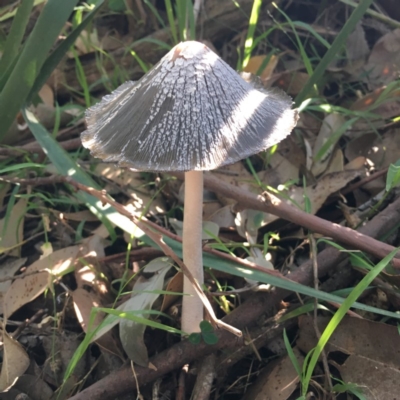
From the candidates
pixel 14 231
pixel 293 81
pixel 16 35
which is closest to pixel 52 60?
pixel 16 35

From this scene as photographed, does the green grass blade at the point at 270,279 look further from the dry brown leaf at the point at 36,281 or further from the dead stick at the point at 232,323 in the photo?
the dry brown leaf at the point at 36,281

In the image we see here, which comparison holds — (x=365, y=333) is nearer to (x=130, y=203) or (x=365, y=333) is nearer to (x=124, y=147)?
(x=124, y=147)

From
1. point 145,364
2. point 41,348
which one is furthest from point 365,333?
point 41,348

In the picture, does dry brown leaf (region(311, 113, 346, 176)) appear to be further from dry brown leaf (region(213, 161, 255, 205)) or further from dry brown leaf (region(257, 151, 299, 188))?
dry brown leaf (region(213, 161, 255, 205))

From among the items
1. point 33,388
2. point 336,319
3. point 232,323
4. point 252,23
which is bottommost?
point 33,388

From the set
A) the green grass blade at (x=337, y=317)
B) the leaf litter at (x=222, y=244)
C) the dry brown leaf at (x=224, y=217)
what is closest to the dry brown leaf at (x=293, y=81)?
the leaf litter at (x=222, y=244)

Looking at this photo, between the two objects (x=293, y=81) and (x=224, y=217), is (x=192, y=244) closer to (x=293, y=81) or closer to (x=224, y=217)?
(x=224, y=217)
